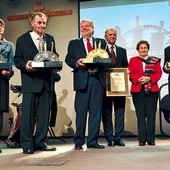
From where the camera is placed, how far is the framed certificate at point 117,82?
12.7 feet

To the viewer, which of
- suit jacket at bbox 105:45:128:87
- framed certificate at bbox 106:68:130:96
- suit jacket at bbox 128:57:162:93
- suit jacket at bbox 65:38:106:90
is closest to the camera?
suit jacket at bbox 65:38:106:90

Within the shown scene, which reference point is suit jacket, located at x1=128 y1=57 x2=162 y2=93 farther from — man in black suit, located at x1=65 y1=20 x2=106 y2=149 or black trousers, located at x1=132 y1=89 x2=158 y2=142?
man in black suit, located at x1=65 y1=20 x2=106 y2=149

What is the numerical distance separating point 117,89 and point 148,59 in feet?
1.66

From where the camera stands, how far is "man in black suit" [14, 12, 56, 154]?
3.45 m

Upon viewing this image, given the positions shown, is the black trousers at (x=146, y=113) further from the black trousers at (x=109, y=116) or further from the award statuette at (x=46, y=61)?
the award statuette at (x=46, y=61)

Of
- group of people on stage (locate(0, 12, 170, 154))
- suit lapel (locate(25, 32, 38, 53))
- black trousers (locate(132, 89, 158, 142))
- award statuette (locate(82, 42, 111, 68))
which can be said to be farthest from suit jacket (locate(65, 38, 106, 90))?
black trousers (locate(132, 89, 158, 142))

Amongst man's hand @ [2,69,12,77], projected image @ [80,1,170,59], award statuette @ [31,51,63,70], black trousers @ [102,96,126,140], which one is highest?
projected image @ [80,1,170,59]

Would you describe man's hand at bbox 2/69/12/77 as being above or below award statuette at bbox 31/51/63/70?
below

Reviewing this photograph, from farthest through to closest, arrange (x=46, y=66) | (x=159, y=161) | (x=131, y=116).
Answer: (x=131, y=116) → (x=46, y=66) → (x=159, y=161)

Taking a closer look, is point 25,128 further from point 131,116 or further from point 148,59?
point 131,116

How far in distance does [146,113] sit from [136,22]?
210 centimetres

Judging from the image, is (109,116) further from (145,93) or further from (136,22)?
(136,22)

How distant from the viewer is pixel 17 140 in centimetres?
416

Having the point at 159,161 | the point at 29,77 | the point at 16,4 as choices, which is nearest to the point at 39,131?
the point at 29,77
